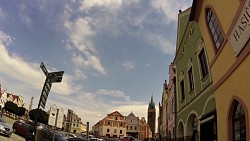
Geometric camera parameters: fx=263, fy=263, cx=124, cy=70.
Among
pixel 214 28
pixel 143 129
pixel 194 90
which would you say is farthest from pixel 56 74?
pixel 143 129

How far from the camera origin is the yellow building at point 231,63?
6332 mm

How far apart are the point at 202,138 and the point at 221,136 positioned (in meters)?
4.06

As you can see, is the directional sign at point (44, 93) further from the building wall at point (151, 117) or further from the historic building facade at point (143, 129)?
the building wall at point (151, 117)

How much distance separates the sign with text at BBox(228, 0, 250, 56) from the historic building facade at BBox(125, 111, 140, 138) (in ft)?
340

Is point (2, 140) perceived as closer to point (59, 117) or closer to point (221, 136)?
point (59, 117)

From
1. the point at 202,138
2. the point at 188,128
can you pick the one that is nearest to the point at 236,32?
the point at 202,138

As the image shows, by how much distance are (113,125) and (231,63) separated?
319 ft

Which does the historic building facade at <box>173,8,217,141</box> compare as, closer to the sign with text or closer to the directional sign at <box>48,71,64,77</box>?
the sign with text

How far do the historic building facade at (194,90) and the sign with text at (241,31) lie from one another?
4.33m

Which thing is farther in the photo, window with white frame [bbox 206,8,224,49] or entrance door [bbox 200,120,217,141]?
entrance door [bbox 200,120,217,141]

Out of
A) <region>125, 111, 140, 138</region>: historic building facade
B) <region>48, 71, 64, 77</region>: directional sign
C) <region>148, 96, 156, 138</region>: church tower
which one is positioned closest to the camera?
<region>48, 71, 64, 77</region>: directional sign

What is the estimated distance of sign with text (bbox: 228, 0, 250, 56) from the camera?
618 cm

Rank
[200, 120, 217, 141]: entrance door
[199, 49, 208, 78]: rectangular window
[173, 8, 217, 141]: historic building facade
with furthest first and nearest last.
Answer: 1. [199, 49, 208, 78]: rectangular window
2. [173, 8, 217, 141]: historic building facade
3. [200, 120, 217, 141]: entrance door

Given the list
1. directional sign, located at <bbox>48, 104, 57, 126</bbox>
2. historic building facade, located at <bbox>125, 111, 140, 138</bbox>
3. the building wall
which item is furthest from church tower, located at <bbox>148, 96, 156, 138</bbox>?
directional sign, located at <bbox>48, 104, 57, 126</bbox>
